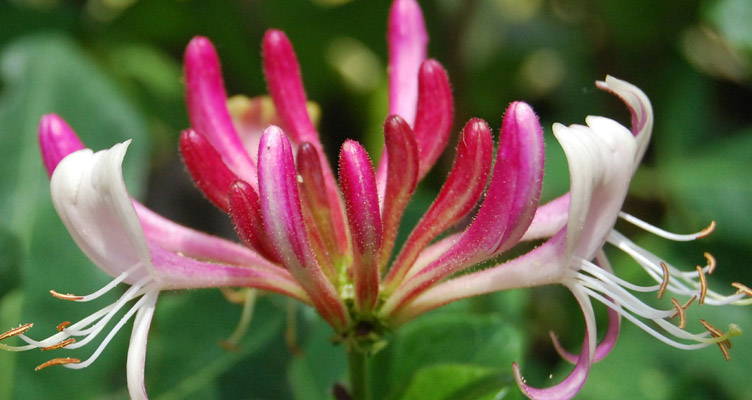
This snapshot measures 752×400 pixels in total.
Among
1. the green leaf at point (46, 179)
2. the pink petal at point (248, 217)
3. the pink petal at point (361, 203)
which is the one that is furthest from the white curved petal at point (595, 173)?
the green leaf at point (46, 179)

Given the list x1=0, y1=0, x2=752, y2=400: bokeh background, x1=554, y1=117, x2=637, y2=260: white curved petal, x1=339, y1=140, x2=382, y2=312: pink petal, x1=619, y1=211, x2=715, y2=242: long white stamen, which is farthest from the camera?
x1=0, y1=0, x2=752, y2=400: bokeh background

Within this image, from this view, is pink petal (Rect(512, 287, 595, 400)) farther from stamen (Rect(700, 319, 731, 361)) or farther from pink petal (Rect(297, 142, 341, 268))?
pink petal (Rect(297, 142, 341, 268))

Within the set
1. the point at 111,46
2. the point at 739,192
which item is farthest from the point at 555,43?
the point at 111,46

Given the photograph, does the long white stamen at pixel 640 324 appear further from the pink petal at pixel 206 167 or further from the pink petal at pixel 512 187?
the pink petal at pixel 206 167

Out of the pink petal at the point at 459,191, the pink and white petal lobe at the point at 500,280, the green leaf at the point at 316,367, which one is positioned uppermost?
the pink petal at the point at 459,191

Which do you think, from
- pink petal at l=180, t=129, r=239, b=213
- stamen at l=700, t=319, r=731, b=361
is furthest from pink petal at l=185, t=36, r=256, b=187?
stamen at l=700, t=319, r=731, b=361

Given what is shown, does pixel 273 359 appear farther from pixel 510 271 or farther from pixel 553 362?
pixel 553 362
